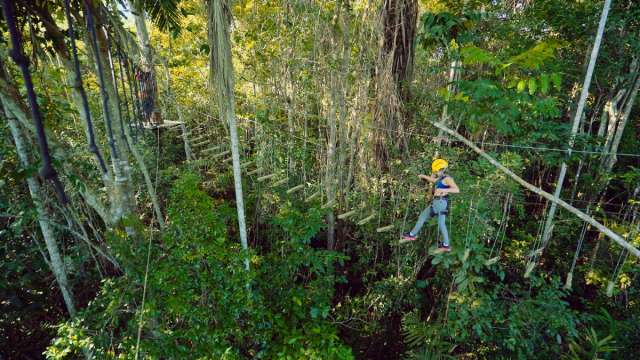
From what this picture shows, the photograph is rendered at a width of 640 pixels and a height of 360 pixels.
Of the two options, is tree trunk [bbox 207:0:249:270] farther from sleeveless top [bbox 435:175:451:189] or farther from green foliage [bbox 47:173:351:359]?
sleeveless top [bbox 435:175:451:189]

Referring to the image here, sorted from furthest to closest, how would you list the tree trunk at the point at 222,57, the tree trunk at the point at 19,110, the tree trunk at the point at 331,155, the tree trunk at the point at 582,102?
the tree trunk at the point at 331,155
the tree trunk at the point at 582,102
the tree trunk at the point at 222,57
the tree trunk at the point at 19,110

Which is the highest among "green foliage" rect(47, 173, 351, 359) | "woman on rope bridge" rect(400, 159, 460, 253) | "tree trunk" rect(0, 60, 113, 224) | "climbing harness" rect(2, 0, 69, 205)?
"climbing harness" rect(2, 0, 69, 205)

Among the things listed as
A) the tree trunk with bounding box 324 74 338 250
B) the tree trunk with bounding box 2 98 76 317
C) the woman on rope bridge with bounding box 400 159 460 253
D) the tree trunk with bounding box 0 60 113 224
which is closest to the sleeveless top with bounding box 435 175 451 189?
the woman on rope bridge with bounding box 400 159 460 253

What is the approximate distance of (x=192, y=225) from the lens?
2.09 m

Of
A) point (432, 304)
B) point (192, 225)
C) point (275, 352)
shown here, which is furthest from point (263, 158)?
point (432, 304)

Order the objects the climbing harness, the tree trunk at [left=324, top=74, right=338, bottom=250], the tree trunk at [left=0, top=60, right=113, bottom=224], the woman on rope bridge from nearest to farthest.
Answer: the climbing harness < the tree trunk at [left=0, top=60, right=113, bottom=224] < the woman on rope bridge < the tree trunk at [left=324, top=74, right=338, bottom=250]

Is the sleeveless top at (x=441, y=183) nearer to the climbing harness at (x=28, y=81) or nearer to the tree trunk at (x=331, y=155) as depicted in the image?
the tree trunk at (x=331, y=155)

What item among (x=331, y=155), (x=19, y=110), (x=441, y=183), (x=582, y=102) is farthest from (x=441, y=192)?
(x=19, y=110)

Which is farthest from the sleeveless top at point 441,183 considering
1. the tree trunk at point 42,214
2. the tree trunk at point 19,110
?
the tree trunk at point 42,214

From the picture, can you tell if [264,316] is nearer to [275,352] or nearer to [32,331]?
[275,352]

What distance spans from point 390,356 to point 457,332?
2.43ft

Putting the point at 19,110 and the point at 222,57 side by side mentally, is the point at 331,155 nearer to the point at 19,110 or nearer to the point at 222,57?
the point at 222,57

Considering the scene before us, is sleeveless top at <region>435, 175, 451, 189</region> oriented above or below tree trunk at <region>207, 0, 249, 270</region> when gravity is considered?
below

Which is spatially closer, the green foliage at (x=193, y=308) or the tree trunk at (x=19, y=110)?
the tree trunk at (x=19, y=110)
